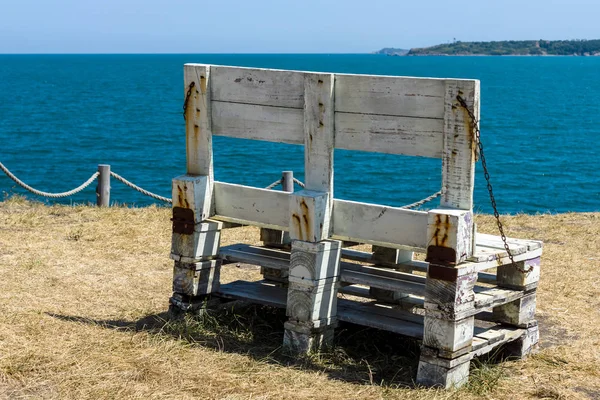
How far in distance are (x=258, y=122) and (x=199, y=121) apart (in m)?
0.53

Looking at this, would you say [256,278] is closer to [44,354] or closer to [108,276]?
[108,276]

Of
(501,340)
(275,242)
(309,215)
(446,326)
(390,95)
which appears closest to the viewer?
(446,326)

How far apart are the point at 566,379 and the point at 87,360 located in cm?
328

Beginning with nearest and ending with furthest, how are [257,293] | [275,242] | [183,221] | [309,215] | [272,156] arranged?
[309,215]
[183,221]
[257,293]
[275,242]
[272,156]

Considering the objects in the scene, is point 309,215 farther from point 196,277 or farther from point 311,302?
point 196,277

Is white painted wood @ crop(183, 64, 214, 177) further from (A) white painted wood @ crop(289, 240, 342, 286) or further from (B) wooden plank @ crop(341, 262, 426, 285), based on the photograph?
(B) wooden plank @ crop(341, 262, 426, 285)

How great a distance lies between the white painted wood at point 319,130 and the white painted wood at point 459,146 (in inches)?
33.7

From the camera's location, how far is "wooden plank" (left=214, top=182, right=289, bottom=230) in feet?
21.3

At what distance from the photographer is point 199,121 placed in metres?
6.73

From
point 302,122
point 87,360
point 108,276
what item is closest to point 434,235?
point 302,122

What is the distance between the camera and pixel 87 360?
5.99 meters

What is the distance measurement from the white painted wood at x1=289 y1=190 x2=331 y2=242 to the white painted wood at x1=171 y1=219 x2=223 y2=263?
0.90 metres

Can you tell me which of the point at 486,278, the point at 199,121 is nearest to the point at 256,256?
the point at 199,121

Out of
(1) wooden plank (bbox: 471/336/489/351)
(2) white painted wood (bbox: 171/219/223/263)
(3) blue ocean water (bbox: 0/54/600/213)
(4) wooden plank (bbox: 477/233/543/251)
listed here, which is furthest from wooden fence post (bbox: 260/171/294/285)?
(3) blue ocean water (bbox: 0/54/600/213)
